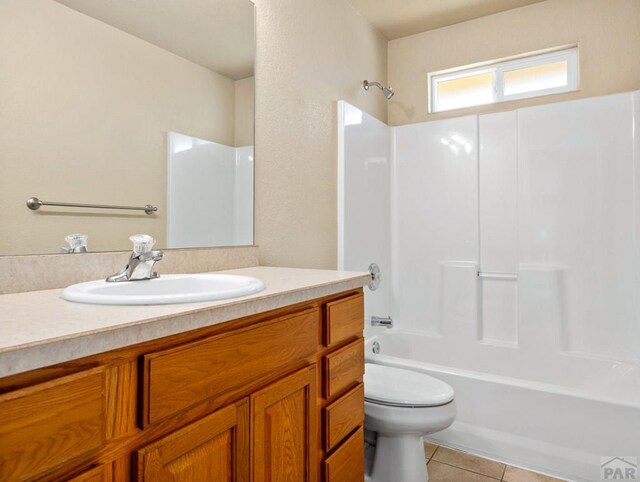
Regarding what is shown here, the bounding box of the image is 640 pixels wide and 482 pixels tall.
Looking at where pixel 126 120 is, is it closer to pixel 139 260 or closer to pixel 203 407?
pixel 139 260

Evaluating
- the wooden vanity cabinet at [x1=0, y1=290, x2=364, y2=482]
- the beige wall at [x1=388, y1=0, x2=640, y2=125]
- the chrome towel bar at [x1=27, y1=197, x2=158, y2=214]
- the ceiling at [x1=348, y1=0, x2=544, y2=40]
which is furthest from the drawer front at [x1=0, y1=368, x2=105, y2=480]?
the beige wall at [x1=388, y1=0, x2=640, y2=125]

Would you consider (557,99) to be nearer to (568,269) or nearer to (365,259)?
(568,269)

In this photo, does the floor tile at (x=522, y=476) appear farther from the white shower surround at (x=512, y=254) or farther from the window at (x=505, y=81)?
the window at (x=505, y=81)

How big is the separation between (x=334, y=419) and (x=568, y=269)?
6.23 feet

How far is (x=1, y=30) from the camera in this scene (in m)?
1.00

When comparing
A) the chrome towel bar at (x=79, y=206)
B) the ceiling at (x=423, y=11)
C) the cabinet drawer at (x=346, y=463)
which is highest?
the ceiling at (x=423, y=11)

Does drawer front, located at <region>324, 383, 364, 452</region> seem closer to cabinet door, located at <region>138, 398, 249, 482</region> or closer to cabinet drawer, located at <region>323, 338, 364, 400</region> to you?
cabinet drawer, located at <region>323, 338, 364, 400</region>

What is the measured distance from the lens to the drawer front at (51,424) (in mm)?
520

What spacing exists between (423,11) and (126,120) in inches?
87.9

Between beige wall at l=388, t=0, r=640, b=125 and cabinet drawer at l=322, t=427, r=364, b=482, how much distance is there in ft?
7.75

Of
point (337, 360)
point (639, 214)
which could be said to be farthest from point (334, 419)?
point (639, 214)

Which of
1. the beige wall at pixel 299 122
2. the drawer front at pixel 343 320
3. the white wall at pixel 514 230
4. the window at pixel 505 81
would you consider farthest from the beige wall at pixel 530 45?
the drawer front at pixel 343 320

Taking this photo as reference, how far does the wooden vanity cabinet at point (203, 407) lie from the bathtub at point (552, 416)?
923mm

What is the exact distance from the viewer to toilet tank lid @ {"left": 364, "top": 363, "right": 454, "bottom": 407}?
162cm
